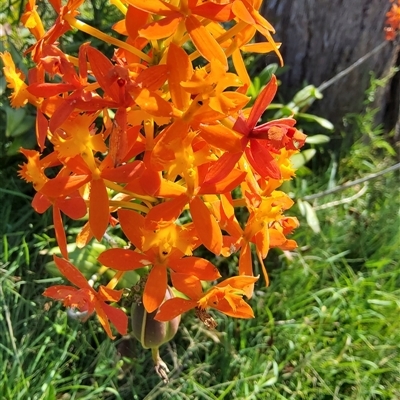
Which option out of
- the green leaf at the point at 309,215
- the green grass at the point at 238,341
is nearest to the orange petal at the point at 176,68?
the green grass at the point at 238,341

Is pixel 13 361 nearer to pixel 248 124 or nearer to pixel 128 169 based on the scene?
pixel 128 169

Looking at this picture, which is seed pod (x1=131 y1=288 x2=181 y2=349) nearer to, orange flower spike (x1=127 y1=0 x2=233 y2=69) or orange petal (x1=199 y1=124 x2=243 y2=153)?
orange petal (x1=199 y1=124 x2=243 y2=153)

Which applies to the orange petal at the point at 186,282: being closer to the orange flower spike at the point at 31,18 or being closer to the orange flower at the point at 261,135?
the orange flower at the point at 261,135

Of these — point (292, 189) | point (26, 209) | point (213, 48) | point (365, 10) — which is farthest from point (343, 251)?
point (213, 48)

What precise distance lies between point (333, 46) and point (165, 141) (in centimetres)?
193

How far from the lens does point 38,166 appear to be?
3.76ft

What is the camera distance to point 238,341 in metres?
2.19

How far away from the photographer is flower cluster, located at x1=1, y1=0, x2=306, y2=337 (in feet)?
2.99

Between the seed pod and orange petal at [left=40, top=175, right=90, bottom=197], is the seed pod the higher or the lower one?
the lower one

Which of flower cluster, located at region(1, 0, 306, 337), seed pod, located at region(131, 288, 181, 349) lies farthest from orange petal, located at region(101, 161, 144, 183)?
seed pod, located at region(131, 288, 181, 349)

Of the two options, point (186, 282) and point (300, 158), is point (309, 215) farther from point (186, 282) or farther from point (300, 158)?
point (186, 282)

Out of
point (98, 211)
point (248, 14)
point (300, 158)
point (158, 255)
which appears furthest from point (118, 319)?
point (300, 158)

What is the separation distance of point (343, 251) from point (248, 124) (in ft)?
5.54

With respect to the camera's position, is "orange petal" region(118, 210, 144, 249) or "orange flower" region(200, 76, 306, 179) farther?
"orange petal" region(118, 210, 144, 249)
